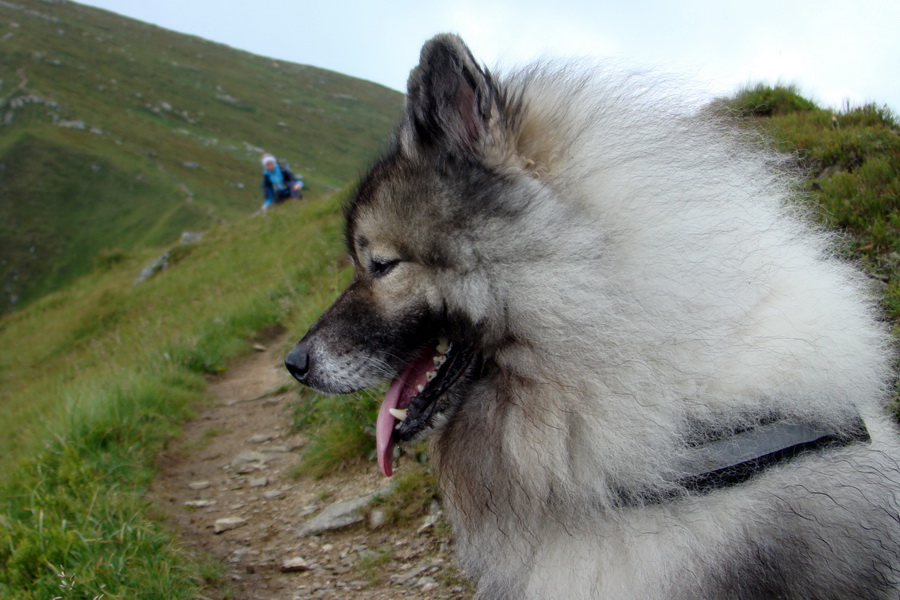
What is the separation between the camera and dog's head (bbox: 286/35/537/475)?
2.31 m

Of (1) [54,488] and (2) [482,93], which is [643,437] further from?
(1) [54,488]

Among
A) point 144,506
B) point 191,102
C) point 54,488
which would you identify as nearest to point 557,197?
point 144,506

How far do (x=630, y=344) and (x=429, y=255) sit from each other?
0.79 meters

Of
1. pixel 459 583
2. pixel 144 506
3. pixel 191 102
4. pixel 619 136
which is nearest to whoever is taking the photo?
pixel 619 136

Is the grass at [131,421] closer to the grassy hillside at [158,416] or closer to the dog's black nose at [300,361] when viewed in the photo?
the grassy hillside at [158,416]

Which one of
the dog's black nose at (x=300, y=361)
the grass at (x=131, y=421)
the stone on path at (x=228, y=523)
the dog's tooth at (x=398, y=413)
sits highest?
the dog's black nose at (x=300, y=361)

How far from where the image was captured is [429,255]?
8.00 feet

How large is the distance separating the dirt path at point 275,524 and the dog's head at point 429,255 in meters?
1.17

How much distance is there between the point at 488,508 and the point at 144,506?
278 cm

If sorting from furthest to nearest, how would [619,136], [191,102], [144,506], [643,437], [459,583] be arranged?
[191,102] → [144,506] → [459,583] → [619,136] → [643,437]

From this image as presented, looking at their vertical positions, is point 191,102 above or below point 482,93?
above

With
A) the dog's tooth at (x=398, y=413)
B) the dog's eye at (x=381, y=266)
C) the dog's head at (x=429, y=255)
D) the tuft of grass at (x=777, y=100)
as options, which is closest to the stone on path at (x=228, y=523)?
the dog's head at (x=429, y=255)

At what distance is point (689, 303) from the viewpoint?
7.23 feet

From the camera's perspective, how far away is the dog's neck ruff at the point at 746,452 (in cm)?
209
